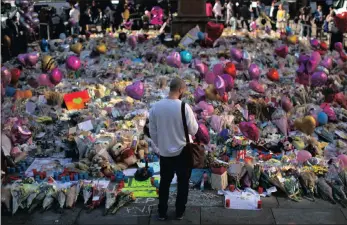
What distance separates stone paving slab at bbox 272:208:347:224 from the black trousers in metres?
1.04

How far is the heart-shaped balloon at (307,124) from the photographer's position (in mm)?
7422

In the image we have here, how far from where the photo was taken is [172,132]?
15.9 ft

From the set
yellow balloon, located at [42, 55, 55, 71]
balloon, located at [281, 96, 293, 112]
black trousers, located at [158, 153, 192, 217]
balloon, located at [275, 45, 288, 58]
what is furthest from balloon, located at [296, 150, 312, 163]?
balloon, located at [275, 45, 288, 58]

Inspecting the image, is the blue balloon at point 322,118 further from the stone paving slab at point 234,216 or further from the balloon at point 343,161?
the stone paving slab at point 234,216

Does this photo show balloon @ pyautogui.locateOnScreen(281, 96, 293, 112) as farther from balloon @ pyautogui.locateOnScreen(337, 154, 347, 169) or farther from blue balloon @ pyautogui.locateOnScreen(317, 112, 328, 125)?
balloon @ pyautogui.locateOnScreen(337, 154, 347, 169)

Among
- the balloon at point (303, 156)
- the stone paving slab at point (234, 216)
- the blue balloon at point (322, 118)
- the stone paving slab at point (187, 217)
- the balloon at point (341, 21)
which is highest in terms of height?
the balloon at point (341, 21)

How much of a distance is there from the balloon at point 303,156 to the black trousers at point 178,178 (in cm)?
214

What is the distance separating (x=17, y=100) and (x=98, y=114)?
1.78m

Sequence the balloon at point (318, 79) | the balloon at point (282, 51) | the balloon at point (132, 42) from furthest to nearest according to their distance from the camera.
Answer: the balloon at point (132, 42), the balloon at point (282, 51), the balloon at point (318, 79)

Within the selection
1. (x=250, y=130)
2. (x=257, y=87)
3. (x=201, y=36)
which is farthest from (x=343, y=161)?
(x=201, y=36)

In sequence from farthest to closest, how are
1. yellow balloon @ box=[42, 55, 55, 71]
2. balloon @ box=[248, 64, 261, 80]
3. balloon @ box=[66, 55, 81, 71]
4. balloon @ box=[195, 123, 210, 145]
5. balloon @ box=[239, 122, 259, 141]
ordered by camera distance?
balloon @ box=[66, 55, 81, 71], yellow balloon @ box=[42, 55, 55, 71], balloon @ box=[248, 64, 261, 80], balloon @ box=[239, 122, 259, 141], balloon @ box=[195, 123, 210, 145]

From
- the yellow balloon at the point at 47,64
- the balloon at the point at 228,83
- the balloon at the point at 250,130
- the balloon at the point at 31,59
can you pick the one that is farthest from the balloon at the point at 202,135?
the balloon at the point at 31,59

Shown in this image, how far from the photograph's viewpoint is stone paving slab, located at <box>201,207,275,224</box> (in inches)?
203

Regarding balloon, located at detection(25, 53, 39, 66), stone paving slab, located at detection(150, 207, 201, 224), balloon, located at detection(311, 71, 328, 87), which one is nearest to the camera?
stone paving slab, located at detection(150, 207, 201, 224)
